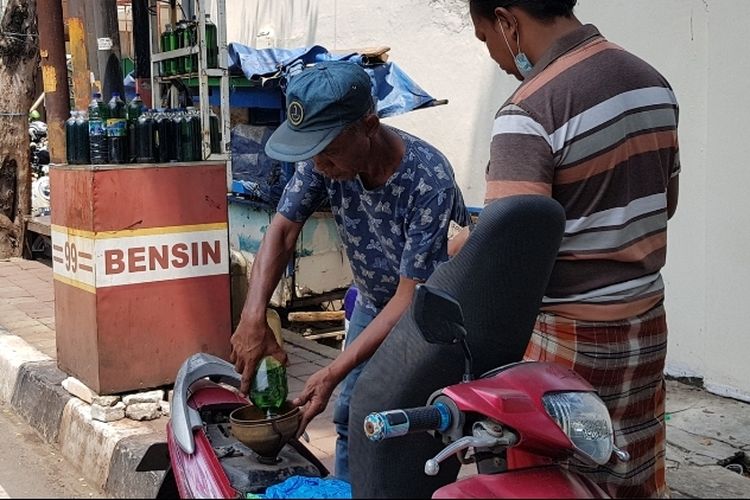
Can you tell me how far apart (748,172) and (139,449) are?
327 centimetres

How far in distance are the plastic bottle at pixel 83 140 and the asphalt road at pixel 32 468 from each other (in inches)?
62.4

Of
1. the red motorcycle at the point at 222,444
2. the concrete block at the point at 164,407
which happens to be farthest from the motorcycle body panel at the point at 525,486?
the concrete block at the point at 164,407

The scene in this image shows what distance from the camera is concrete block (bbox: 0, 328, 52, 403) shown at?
18.7ft

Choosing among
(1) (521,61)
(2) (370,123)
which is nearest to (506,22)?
(1) (521,61)

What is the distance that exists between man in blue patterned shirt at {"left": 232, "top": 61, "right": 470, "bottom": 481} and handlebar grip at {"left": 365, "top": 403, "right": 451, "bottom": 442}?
86 centimetres

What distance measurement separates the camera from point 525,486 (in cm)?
156

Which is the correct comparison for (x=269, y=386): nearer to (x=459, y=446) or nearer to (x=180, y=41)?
(x=459, y=446)

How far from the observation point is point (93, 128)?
462cm

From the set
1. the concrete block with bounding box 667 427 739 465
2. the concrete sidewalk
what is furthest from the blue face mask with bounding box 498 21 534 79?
the concrete block with bounding box 667 427 739 465

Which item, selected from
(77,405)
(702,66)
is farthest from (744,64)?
(77,405)

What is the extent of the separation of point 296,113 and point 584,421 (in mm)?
1249

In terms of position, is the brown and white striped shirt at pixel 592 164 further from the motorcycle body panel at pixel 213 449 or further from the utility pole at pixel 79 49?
the utility pole at pixel 79 49

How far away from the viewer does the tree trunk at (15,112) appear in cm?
952

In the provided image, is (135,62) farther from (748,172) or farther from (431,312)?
(431,312)
